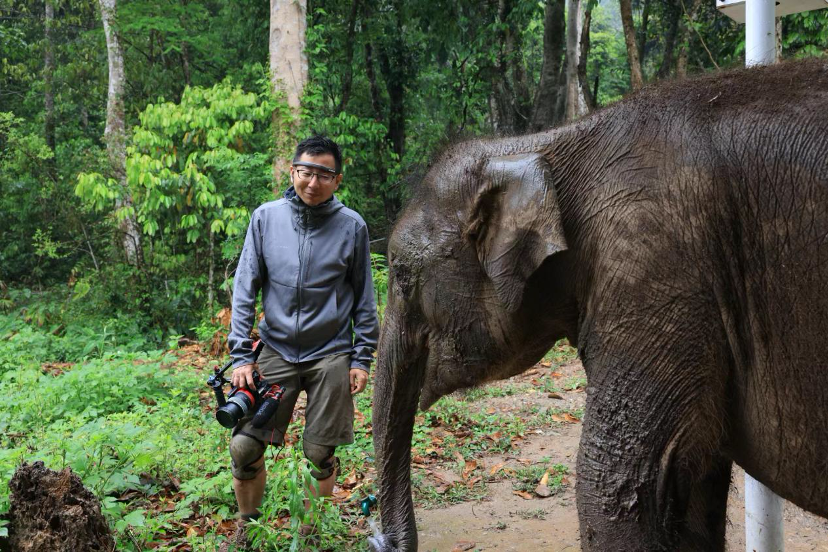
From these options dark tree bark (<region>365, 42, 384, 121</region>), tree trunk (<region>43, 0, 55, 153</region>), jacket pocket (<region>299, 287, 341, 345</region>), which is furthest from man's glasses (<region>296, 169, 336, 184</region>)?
tree trunk (<region>43, 0, 55, 153</region>)

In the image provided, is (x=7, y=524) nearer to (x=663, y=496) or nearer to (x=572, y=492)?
(x=663, y=496)

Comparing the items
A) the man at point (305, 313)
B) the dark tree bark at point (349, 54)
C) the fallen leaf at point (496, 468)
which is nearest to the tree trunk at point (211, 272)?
the dark tree bark at point (349, 54)

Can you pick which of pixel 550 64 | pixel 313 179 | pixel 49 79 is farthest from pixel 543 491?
pixel 49 79

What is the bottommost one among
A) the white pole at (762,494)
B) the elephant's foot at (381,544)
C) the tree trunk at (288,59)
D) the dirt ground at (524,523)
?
the dirt ground at (524,523)

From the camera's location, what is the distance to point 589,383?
2.52 meters

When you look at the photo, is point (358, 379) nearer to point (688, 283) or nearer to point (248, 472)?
point (248, 472)

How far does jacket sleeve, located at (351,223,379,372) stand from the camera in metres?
4.09

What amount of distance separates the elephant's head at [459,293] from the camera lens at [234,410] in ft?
2.28

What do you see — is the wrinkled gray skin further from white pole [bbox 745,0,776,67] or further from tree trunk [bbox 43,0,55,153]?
tree trunk [bbox 43,0,55,153]

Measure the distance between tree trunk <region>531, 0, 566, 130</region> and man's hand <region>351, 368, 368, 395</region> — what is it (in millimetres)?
10270

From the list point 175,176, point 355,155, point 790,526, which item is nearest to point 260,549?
point 790,526

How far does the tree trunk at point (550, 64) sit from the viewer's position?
13.6 m

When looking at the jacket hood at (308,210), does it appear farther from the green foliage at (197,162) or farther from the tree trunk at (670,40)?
the tree trunk at (670,40)

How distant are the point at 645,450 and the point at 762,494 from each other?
5.24ft
